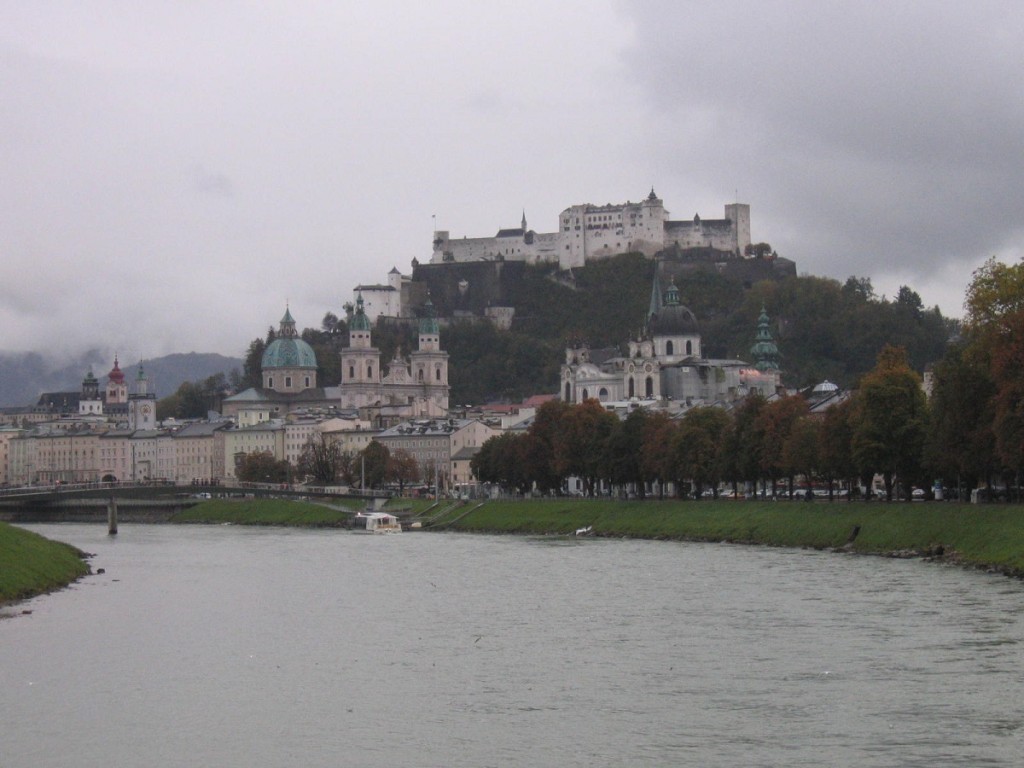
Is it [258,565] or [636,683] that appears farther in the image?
[258,565]

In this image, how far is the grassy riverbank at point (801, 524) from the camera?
5384 centimetres

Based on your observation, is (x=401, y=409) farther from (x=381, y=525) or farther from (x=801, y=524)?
(x=801, y=524)

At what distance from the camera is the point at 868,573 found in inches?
2016

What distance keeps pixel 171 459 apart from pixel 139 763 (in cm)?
16428


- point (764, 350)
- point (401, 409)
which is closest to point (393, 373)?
point (401, 409)

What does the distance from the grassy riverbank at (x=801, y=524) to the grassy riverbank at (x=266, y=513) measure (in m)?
12.0

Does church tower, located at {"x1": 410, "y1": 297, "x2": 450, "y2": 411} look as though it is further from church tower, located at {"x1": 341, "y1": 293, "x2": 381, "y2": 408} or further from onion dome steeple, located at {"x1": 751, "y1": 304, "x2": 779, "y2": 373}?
onion dome steeple, located at {"x1": 751, "y1": 304, "x2": 779, "y2": 373}

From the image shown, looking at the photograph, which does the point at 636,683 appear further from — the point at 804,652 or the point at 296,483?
the point at 296,483

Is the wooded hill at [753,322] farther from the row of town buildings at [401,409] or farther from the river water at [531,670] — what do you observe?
the river water at [531,670]

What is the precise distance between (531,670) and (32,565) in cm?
2362

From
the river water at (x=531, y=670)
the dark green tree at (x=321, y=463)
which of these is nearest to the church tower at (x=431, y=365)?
the dark green tree at (x=321, y=463)

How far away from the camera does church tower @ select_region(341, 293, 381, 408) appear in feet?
630

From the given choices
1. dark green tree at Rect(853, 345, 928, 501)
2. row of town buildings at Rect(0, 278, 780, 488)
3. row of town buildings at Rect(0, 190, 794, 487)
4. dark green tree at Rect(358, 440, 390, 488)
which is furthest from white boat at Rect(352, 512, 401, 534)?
row of town buildings at Rect(0, 190, 794, 487)

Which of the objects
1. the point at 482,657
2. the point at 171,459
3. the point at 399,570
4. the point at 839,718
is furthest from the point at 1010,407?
the point at 171,459
